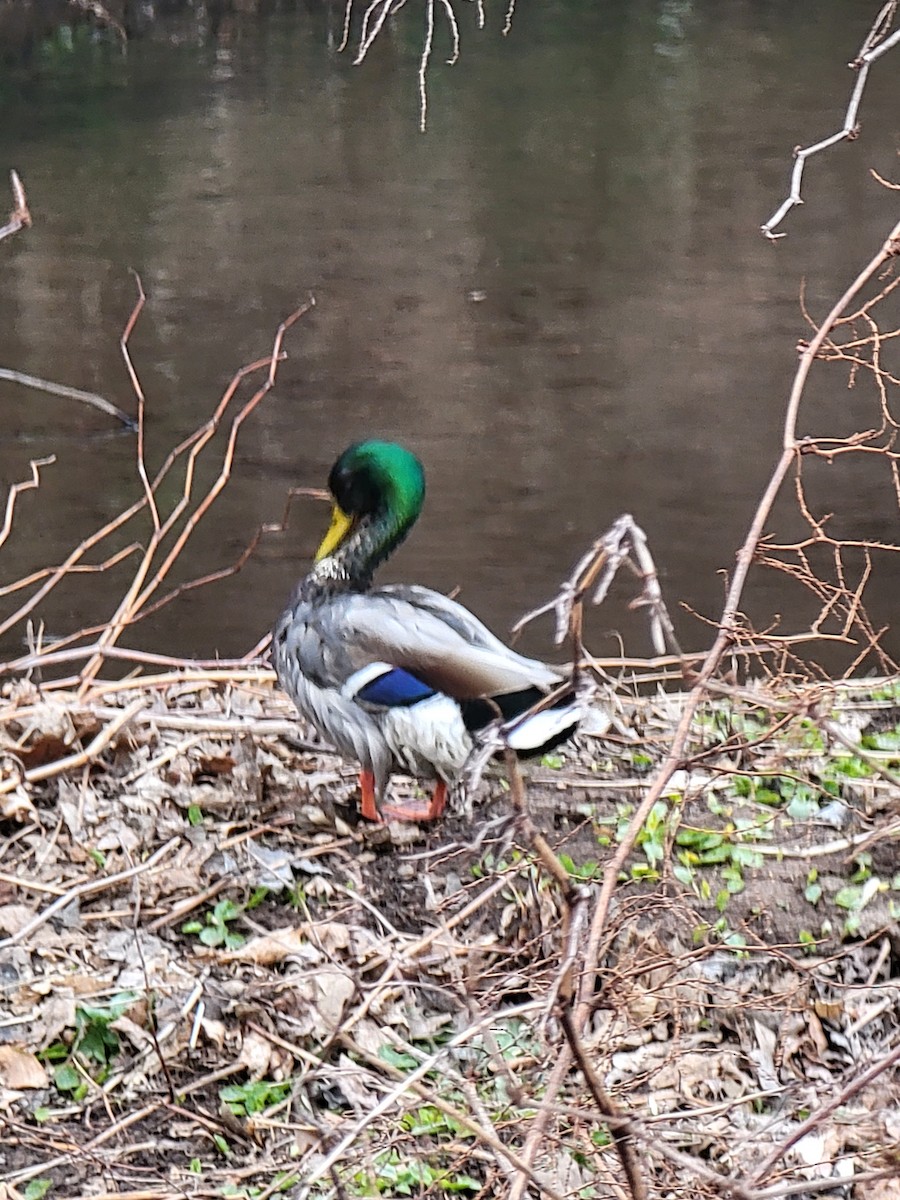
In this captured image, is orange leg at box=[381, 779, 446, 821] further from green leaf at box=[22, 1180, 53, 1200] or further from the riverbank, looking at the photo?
green leaf at box=[22, 1180, 53, 1200]

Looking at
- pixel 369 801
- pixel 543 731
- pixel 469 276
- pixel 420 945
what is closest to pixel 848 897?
pixel 543 731

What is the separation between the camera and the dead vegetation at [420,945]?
1.75m

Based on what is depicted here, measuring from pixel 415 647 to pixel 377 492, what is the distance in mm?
378

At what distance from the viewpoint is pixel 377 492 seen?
249 centimetres

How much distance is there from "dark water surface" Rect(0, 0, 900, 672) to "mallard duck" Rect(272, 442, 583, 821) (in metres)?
1.21

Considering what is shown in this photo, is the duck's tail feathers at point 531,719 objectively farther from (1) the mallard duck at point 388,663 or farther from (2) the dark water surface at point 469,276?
(2) the dark water surface at point 469,276

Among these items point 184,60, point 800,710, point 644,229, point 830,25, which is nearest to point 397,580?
point 644,229

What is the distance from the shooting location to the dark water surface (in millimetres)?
3490

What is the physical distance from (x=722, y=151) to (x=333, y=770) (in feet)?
7.08

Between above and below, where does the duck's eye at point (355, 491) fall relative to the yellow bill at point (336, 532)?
above

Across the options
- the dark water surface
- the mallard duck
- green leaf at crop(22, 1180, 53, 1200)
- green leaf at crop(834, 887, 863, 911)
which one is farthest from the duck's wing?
the dark water surface

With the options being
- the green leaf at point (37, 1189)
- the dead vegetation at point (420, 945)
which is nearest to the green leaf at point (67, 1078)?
the dead vegetation at point (420, 945)

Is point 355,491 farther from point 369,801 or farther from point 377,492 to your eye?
point 369,801

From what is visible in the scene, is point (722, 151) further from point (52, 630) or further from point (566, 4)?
point (52, 630)
